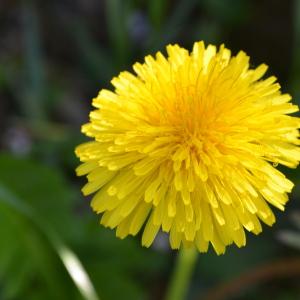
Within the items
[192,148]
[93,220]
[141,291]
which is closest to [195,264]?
[141,291]

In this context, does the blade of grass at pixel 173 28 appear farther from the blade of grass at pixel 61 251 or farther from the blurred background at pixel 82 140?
the blade of grass at pixel 61 251

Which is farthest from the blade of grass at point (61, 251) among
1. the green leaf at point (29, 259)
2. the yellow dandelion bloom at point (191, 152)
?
the yellow dandelion bloom at point (191, 152)

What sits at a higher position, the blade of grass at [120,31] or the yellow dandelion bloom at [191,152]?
the blade of grass at [120,31]

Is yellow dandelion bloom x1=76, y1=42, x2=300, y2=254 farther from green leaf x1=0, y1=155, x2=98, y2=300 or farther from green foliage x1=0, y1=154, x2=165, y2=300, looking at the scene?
green foliage x1=0, y1=154, x2=165, y2=300

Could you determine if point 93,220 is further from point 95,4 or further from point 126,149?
point 95,4

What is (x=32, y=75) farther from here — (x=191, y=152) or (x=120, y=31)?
(x=191, y=152)

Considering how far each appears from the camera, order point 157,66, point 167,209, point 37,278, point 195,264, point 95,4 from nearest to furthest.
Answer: point 167,209
point 157,66
point 37,278
point 195,264
point 95,4

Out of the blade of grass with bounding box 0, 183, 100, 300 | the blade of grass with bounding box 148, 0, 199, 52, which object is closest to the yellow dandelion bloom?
the blade of grass with bounding box 0, 183, 100, 300
